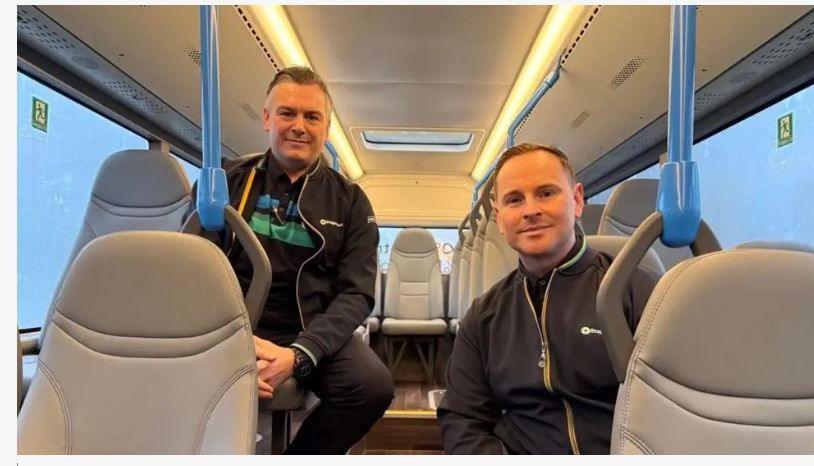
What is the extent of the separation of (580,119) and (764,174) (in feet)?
3.58

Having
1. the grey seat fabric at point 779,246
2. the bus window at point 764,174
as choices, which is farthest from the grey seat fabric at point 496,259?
the grey seat fabric at point 779,246

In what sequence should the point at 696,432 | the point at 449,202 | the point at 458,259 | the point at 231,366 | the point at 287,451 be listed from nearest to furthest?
the point at 696,432 < the point at 231,366 < the point at 287,451 < the point at 458,259 < the point at 449,202

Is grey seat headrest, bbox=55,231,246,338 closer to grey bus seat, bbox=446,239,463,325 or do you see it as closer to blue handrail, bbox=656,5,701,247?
blue handrail, bbox=656,5,701,247

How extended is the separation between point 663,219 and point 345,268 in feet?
3.37

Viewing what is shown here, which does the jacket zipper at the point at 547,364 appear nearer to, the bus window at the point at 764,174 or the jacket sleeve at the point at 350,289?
the jacket sleeve at the point at 350,289

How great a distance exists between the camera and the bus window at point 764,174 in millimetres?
2209

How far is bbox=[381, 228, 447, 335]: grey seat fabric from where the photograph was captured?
4.81m

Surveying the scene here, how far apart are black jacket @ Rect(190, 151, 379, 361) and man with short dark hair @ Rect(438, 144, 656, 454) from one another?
40 cm

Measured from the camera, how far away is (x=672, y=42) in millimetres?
846

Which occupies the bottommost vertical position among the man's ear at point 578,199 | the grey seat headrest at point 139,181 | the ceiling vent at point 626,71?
the man's ear at point 578,199

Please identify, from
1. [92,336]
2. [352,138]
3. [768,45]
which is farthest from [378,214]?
[92,336]

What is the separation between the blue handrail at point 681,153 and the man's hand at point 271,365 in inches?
36.3

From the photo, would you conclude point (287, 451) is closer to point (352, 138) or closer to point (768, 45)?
point (768, 45)

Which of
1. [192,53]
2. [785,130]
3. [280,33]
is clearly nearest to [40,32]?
[192,53]
